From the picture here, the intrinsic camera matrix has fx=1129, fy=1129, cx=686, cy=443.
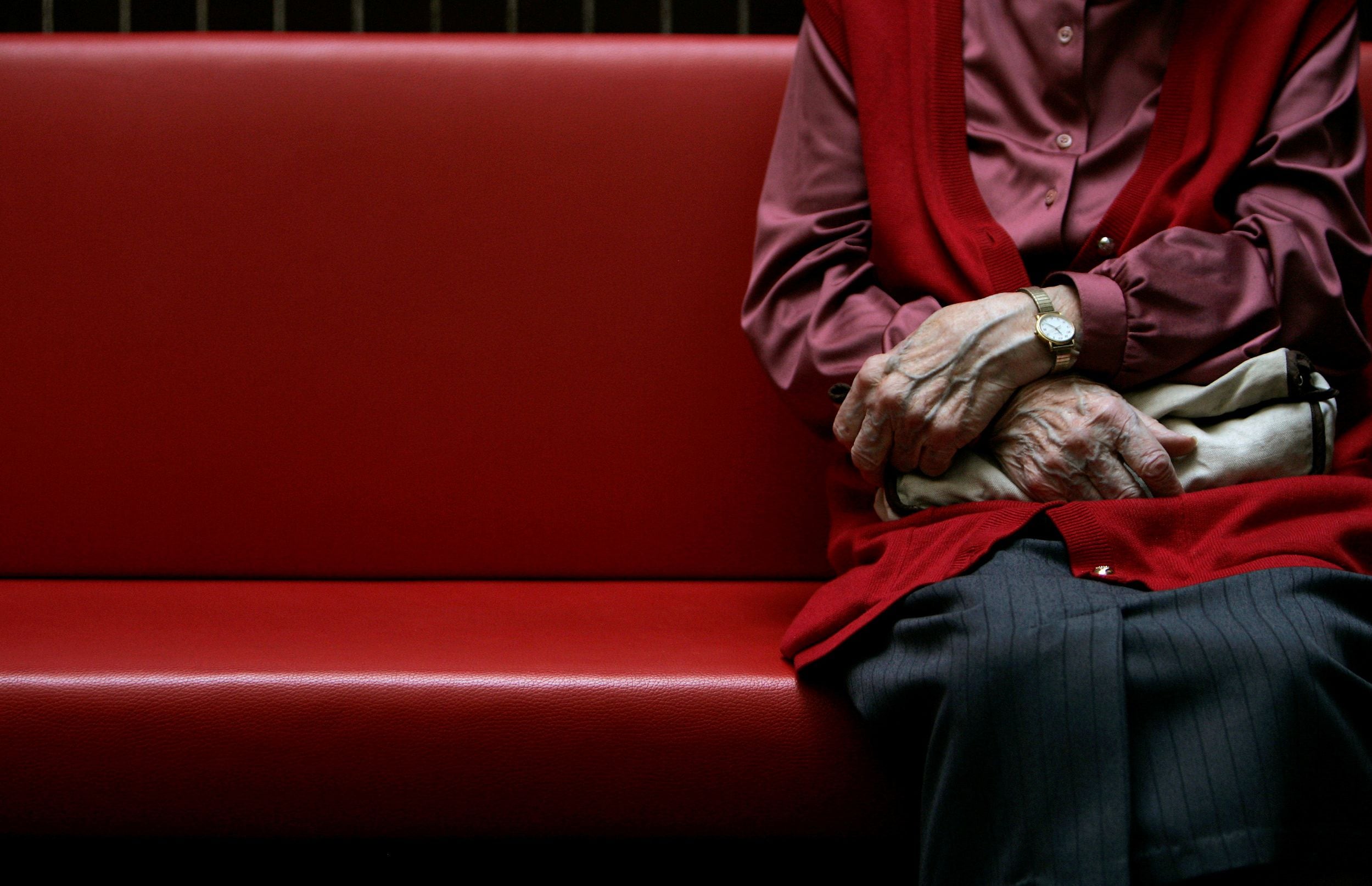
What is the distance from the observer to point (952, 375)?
39.1 inches

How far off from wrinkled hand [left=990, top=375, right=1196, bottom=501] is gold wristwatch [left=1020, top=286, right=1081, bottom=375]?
0.03 m

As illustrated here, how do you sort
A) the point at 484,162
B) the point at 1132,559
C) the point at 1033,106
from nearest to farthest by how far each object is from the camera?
the point at 1132,559 → the point at 1033,106 → the point at 484,162

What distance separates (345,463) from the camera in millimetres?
1381

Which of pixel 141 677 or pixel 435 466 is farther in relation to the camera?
pixel 435 466

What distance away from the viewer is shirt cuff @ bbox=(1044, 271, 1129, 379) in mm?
987

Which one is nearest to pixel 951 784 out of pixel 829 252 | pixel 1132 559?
pixel 1132 559

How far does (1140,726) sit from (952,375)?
0.34m

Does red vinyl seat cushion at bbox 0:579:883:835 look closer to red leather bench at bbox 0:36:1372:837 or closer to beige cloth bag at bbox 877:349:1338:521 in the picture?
beige cloth bag at bbox 877:349:1338:521

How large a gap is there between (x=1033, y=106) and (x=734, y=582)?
64 cm

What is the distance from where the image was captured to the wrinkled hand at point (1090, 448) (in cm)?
95

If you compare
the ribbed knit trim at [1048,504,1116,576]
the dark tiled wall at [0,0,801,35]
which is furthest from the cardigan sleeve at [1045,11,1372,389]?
the dark tiled wall at [0,0,801,35]

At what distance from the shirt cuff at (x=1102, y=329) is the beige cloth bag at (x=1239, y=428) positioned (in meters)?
0.06

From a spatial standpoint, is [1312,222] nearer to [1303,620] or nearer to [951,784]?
[1303,620]

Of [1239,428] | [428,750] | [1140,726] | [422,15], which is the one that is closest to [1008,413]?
[1239,428]
